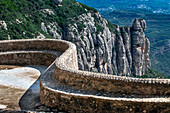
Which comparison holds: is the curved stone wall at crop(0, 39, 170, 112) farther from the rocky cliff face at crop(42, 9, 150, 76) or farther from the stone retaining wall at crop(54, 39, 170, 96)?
the rocky cliff face at crop(42, 9, 150, 76)

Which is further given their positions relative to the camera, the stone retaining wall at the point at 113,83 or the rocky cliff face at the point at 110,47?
the rocky cliff face at the point at 110,47

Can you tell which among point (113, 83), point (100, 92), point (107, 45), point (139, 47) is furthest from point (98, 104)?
point (139, 47)

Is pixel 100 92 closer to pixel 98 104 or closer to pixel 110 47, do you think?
pixel 98 104

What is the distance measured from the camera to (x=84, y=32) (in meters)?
68.7

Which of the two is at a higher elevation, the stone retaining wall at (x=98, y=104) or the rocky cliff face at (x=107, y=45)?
the stone retaining wall at (x=98, y=104)

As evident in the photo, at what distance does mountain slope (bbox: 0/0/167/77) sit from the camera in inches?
1902

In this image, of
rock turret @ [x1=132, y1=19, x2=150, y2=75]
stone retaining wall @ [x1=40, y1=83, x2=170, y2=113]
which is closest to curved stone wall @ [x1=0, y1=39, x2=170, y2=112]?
stone retaining wall @ [x1=40, y1=83, x2=170, y2=113]

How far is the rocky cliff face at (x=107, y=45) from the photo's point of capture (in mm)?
67500

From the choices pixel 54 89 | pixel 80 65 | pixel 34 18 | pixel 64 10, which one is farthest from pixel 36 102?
pixel 64 10

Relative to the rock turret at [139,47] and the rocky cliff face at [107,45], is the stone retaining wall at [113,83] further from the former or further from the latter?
the rock turret at [139,47]

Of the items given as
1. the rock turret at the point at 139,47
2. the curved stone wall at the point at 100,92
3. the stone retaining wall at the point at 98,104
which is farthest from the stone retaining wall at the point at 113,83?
the rock turret at the point at 139,47

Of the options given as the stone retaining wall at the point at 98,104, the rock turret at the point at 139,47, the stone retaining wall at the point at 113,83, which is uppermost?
the stone retaining wall at the point at 113,83

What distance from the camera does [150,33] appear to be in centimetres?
13275

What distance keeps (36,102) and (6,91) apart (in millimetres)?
1894
